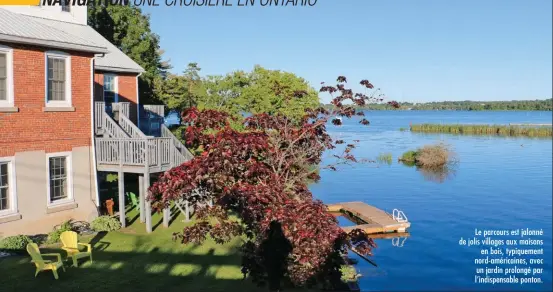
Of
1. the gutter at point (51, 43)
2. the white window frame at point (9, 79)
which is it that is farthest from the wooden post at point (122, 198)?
the gutter at point (51, 43)

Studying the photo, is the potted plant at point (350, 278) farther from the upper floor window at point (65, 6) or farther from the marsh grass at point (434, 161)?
the marsh grass at point (434, 161)

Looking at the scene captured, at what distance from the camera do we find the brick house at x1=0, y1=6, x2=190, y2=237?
1664 cm

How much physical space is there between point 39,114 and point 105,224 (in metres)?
4.82

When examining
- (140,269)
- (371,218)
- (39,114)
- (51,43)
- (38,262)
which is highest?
(51,43)

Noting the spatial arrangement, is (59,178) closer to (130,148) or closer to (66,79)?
(130,148)

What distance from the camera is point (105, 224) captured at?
19109mm

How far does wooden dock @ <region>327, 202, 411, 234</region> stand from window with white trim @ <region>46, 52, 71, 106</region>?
13.4 meters

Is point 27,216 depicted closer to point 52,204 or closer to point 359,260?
point 52,204

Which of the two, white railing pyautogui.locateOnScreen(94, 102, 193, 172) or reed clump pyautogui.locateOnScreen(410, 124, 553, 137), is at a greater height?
white railing pyautogui.locateOnScreen(94, 102, 193, 172)

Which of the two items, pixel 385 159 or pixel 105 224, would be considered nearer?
pixel 105 224

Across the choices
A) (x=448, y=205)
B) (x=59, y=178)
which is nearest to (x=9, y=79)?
(x=59, y=178)

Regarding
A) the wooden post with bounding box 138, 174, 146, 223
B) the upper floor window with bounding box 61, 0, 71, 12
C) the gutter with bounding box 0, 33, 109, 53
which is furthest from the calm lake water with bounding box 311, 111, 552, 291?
the upper floor window with bounding box 61, 0, 71, 12

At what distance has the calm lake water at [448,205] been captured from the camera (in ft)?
63.1

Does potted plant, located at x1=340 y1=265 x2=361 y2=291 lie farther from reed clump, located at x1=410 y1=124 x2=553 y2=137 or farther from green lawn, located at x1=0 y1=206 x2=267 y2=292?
reed clump, located at x1=410 y1=124 x2=553 y2=137
